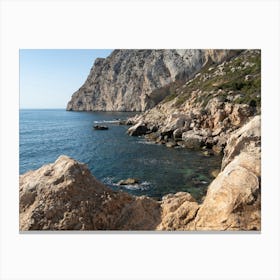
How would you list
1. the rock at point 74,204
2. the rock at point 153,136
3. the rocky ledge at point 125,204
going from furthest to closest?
the rock at point 153,136
the rock at point 74,204
the rocky ledge at point 125,204

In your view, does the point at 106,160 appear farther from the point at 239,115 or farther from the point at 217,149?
the point at 239,115

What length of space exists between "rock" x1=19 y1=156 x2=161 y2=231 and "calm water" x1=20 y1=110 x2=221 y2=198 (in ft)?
3.22

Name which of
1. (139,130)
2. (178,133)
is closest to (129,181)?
(178,133)

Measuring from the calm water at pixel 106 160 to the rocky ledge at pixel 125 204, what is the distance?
111cm

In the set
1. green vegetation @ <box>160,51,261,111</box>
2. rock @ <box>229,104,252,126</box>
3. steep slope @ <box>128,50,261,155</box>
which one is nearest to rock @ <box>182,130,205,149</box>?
steep slope @ <box>128,50,261,155</box>

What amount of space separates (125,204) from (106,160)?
3.68 m

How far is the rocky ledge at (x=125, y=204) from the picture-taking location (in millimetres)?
5242

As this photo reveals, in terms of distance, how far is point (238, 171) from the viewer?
17.5ft

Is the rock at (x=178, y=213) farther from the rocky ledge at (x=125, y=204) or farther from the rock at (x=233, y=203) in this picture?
the rock at (x=233, y=203)

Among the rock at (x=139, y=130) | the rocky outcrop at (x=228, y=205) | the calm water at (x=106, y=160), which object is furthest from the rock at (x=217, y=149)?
the rocky outcrop at (x=228, y=205)

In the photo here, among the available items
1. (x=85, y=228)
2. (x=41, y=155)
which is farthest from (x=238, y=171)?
(x=41, y=155)

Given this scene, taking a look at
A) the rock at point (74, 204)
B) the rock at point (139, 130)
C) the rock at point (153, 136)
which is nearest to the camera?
the rock at point (74, 204)

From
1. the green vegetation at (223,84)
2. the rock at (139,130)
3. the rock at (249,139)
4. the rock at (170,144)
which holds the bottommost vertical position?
the rock at (170,144)
